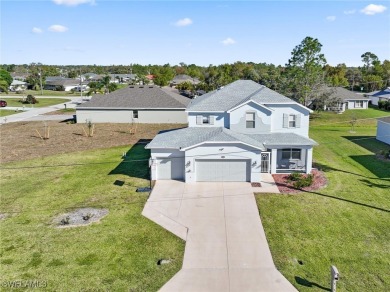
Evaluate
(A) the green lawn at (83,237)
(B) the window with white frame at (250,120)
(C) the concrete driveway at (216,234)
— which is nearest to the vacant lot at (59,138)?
(A) the green lawn at (83,237)

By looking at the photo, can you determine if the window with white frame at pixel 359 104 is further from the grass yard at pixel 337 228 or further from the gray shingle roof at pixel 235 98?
the gray shingle roof at pixel 235 98

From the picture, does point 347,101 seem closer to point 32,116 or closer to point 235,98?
point 235,98

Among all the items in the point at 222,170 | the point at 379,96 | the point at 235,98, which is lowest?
the point at 222,170

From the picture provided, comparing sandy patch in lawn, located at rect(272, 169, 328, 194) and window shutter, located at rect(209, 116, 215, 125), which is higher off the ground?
window shutter, located at rect(209, 116, 215, 125)

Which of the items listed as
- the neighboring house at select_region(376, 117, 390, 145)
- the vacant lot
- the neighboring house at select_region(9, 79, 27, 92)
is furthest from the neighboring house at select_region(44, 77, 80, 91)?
the neighboring house at select_region(376, 117, 390, 145)

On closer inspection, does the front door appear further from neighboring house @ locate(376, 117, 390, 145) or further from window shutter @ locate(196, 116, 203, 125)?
neighboring house @ locate(376, 117, 390, 145)

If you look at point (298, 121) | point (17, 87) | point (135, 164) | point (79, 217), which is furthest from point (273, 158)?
point (17, 87)
